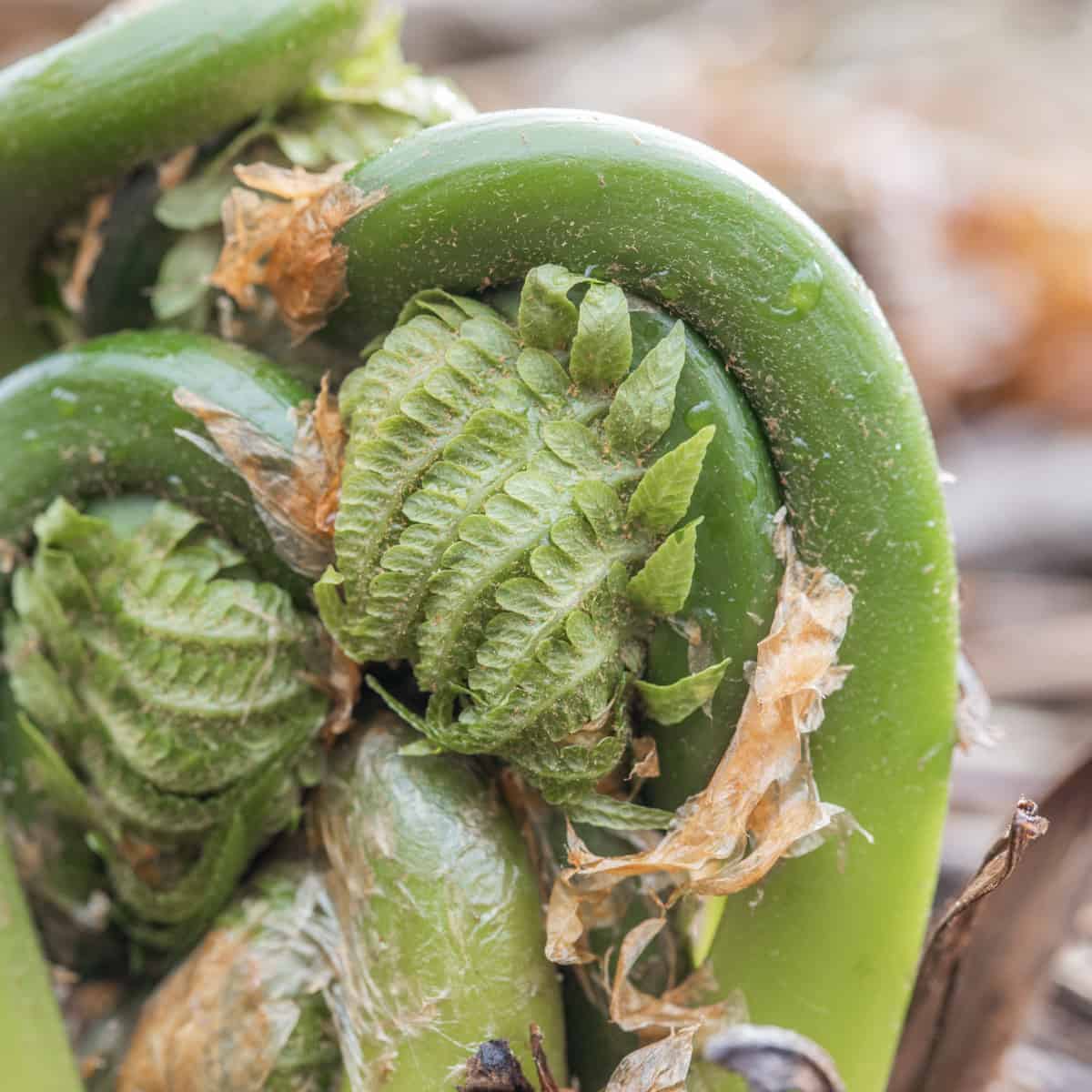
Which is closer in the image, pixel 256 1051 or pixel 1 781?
pixel 256 1051

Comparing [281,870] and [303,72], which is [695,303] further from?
[281,870]

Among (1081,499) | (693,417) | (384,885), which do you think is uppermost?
(693,417)

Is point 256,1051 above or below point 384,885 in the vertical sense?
below

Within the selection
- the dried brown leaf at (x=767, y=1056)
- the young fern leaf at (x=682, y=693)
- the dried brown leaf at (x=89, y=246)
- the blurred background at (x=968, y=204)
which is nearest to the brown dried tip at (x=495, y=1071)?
the dried brown leaf at (x=767, y=1056)

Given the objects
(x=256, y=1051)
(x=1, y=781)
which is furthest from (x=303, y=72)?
(x=256, y=1051)

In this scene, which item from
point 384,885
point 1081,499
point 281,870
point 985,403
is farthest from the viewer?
point 985,403

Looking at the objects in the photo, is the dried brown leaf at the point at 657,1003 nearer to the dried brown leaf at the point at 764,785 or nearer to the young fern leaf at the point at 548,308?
the dried brown leaf at the point at 764,785

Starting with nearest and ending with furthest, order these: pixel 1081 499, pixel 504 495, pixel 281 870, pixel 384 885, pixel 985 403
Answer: pixel 504 495 < pixel 384 885 < pixel 281 870 < pixel 1081 499 < pixel 985 403
